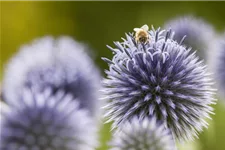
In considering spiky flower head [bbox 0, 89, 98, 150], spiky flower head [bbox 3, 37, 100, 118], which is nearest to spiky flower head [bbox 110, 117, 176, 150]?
Answer: spiky flower head [bbox 0, 89, 98, 150]

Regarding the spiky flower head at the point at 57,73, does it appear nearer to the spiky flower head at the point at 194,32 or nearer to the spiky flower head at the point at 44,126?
the spiky flower head at the point at 194,32

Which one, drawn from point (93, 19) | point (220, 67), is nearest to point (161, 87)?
point (220, 67)

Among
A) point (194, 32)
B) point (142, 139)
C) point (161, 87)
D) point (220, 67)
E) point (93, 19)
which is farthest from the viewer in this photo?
point (93, 19)

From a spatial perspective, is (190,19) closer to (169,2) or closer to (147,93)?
(169,2)

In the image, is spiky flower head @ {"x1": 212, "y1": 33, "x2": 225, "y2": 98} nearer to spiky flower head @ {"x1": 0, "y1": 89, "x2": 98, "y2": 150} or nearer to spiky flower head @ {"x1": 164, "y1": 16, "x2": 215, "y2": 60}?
spiky flower head @ {"x1": 164, "y1": 16, "x2": 215, "y2": 60}

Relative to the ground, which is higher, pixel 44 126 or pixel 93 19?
pixel 93 19

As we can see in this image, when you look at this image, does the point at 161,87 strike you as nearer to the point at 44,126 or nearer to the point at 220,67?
the point at 44,126
